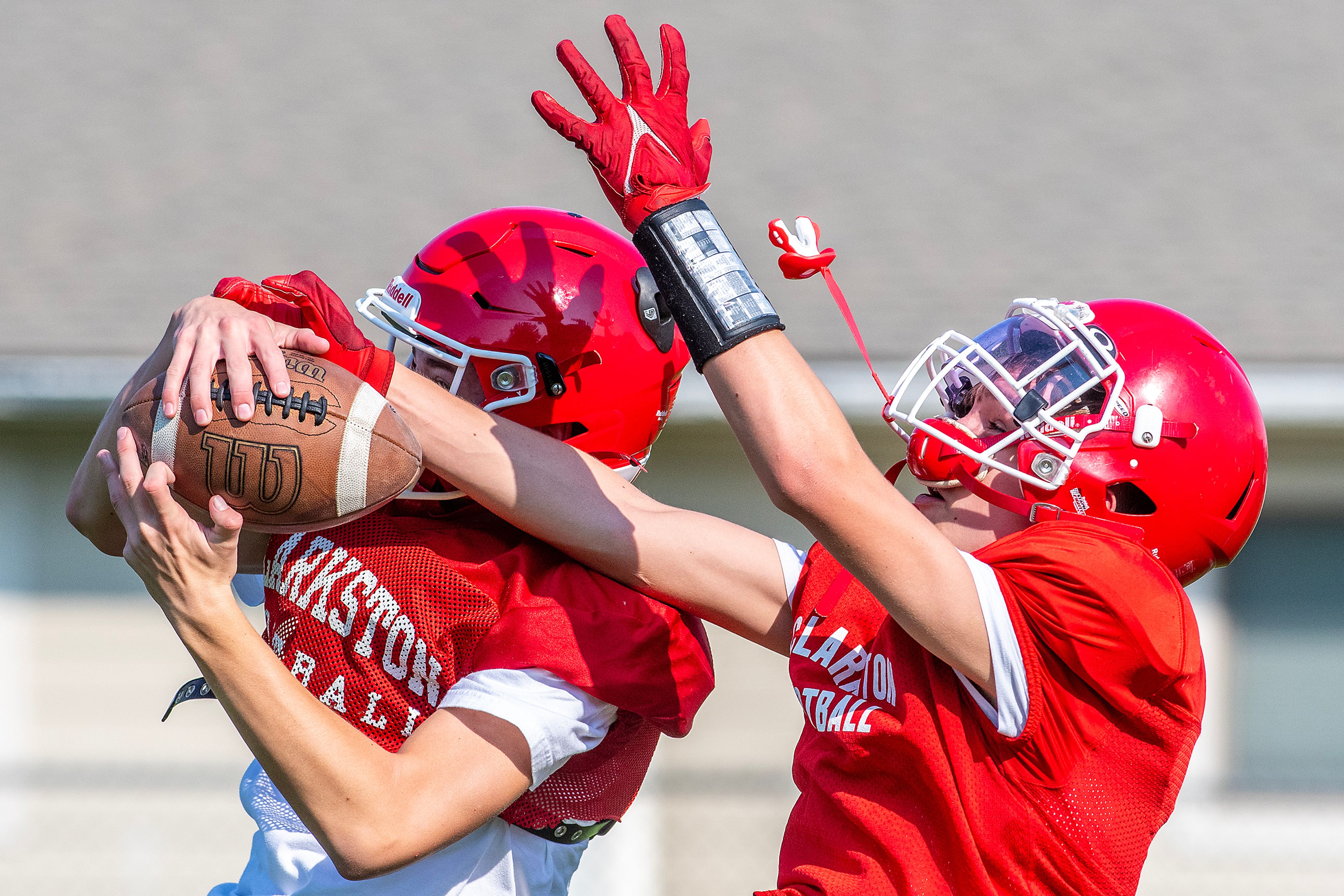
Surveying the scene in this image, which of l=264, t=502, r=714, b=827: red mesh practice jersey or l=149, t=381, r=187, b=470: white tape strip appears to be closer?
l=149, t=381, r=187, b=470: white tape strip

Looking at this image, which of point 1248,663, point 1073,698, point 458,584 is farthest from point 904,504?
point 1248,663

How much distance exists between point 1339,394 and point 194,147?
20.9 ft

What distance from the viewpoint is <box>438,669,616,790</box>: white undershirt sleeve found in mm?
1894

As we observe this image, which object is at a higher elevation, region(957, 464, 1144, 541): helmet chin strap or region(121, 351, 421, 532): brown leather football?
region(957, 464, 1144, 541): helmet chin strap

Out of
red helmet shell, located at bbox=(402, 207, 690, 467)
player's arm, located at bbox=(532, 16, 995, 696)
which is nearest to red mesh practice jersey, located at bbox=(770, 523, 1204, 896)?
player's arm, located at bbox=(532, 16, 995, 696)

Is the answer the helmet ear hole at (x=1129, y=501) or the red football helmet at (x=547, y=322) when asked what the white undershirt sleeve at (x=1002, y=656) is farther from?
the red football helmet at (x=547, y=322)

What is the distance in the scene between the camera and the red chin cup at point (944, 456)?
6.56 feet

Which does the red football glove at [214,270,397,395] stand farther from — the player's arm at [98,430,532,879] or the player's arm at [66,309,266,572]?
the player's arm at [98,430,532,879]

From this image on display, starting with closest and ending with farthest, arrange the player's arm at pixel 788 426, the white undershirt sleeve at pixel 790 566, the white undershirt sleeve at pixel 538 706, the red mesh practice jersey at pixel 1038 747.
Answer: the player's arm at pixel 788 426 < the red mesh practice jersey at pixel 1038 747 < the white undershirt sleeve at pixel 538 706 < the white undershirt sleeve at pixel 790 566

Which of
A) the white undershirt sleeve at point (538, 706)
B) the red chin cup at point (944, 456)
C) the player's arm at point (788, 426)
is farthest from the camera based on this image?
the red chin cup at point (944, 456)

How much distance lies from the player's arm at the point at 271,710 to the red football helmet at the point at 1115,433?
99 centimetres

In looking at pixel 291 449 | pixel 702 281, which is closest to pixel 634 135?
pixel 702 281

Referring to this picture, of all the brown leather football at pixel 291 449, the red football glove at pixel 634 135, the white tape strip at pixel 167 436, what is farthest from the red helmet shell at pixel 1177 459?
the white tape strip at pixel 167 436

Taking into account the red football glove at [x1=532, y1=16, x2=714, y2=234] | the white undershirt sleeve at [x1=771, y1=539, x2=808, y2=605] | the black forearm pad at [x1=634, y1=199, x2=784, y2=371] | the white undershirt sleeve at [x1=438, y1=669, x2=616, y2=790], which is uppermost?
the red football glove at [x1=532, y1=16, x2=714, y2=234]
